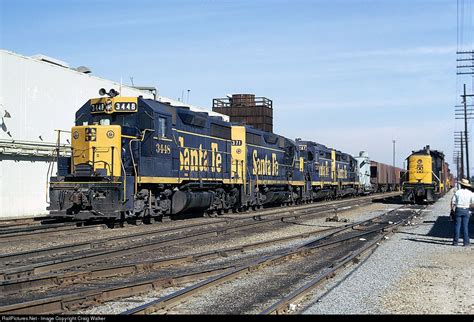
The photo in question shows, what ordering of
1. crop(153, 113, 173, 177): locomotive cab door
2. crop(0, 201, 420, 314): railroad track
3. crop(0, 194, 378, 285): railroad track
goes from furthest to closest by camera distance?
crop(153, 113, 173, 177): locomotive cab door
crop(0, 194, 378, 285): railroad track
crop(0, 201, 420, 314): railroad track

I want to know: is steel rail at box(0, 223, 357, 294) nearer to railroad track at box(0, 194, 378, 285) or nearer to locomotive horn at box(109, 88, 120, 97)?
railroad track at box(0, 194, 378, 285)

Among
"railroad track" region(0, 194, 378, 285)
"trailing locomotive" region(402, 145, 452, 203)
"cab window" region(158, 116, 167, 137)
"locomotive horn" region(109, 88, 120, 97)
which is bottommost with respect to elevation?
"railroad track" region(0, 194, 378, 285)

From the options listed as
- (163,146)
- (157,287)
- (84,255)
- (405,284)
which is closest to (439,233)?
(405,284)

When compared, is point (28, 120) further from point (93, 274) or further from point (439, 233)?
point (439, 233)

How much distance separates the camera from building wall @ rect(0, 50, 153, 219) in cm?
2150

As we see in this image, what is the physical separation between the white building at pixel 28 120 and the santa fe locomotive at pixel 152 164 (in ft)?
13.2

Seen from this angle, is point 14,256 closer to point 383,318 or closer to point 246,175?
point 383,318

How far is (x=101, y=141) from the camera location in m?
14.8

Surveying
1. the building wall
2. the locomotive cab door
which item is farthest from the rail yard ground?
the building wall

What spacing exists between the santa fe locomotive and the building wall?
575cm

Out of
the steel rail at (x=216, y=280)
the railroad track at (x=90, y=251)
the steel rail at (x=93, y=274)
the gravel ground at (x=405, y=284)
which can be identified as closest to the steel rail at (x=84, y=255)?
the railroad track at (x=90, y=251)

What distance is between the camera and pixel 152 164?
621 inches

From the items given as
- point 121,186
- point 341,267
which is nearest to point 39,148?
point 121,186

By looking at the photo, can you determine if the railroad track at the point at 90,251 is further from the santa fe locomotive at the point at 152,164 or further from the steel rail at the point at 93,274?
the santa fe locomotive at the point at 152,164
